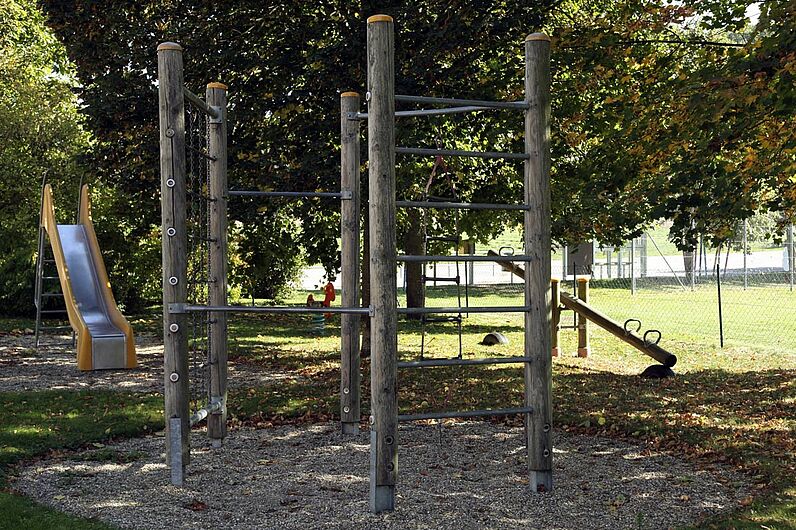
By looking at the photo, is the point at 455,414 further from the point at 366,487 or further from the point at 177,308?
the point at 177,308

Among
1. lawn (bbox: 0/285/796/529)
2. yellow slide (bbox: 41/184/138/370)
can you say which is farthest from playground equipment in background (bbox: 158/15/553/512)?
yellow slide (bbox: 41/184/138/370)

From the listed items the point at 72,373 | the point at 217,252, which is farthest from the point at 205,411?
the point at 72,373

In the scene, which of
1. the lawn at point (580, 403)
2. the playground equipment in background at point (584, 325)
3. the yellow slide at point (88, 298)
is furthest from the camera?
the yellow slide at point (88, 298)

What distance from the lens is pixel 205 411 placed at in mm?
6059

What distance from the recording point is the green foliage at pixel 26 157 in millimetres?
18281

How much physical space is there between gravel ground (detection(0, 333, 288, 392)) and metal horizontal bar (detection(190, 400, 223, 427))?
3.61m

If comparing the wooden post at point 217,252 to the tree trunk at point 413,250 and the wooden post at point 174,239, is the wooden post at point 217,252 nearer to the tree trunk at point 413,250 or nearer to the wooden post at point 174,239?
the wooden post at point 174,239

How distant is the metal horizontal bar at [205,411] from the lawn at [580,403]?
94 centimetres

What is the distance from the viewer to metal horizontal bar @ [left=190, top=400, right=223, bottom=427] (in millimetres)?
5890

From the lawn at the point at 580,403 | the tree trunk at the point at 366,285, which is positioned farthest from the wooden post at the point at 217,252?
the tree trunk at the point at 366,285

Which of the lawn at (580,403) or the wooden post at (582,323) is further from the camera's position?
the wooden post at (582,323)

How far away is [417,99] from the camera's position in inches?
197

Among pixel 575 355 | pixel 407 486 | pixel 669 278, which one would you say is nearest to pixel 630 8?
pixel 575 355

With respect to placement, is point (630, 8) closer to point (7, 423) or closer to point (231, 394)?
point (231, 394)
